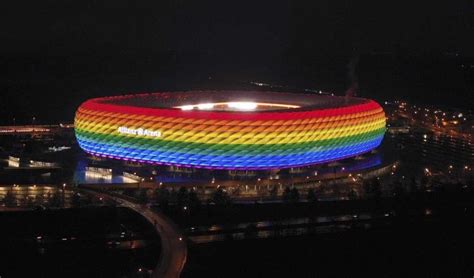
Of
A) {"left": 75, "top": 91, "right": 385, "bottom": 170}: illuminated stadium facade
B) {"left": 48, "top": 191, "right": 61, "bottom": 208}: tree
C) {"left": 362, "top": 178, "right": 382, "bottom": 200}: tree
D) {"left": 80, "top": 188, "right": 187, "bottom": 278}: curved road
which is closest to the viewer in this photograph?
{"left": 80, "top": 188, "right": 187, "bottom": 278}: curved road

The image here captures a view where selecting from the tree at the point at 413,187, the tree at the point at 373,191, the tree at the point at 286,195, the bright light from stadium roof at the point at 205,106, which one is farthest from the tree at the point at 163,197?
the bright light from stadium roof at the point at 205,106

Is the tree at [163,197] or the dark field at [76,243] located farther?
the tree at [163,197]

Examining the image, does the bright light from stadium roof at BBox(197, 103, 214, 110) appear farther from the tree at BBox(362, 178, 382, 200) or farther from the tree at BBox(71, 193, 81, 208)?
the tree at BBox(71, 193, 81, 208)

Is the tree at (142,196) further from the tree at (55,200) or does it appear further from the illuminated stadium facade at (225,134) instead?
the illuminated stadium facade at (225,134)

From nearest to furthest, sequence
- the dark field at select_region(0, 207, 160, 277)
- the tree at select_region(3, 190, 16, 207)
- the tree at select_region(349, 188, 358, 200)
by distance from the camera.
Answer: the dark field at select_region(0, 207, 160, 277) → the tree at select_region(3, 190, 16, 207) → the tree at select_region(349, 188, 358, 200)

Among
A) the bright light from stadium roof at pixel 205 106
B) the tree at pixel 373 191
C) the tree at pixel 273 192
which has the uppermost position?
the bright light from stadium roof at pixel 205 106

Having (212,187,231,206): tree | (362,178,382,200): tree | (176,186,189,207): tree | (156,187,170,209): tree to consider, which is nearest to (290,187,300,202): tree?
(212,187,231,206): tree

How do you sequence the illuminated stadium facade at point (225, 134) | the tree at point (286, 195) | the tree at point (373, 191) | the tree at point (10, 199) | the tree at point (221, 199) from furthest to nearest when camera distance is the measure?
the illuminated stadium facade at point (225, 134) < the tree at point (373, 191) < the tree at point (286, 195) < the tree at point (10, 199) < the tree at point (221, 199)

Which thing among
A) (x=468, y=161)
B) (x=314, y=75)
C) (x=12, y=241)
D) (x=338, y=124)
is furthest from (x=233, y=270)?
(x=314, y=75)

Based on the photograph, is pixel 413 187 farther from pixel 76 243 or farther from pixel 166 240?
pixel 76 243
